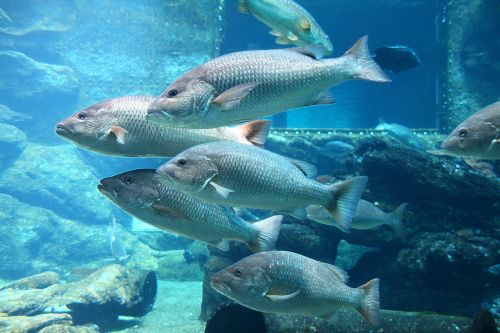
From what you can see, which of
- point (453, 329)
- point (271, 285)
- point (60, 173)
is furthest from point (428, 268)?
point (60, 173)

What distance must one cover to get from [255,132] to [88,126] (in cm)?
124

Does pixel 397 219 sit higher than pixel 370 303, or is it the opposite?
pixel 397 219

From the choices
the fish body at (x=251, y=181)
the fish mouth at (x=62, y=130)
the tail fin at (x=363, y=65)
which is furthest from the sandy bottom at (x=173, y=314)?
the tail fin at (x=363, y=65)

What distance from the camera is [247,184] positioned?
2422mm

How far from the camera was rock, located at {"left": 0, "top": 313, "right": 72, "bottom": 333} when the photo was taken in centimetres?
634

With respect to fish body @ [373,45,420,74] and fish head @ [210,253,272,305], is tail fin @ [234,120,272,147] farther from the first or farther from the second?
fish body @ [373,45,420,74]

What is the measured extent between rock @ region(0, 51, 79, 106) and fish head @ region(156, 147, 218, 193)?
2815 centimetres

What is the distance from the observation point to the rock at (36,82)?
26.0m

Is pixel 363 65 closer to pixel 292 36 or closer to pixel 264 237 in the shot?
pixel 264 237

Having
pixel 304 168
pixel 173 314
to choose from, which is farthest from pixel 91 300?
pixel 304 168

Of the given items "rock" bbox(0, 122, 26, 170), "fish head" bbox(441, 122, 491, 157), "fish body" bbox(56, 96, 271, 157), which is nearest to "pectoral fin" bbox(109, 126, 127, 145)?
"fish body" bbox(56, 96, 271, 157)

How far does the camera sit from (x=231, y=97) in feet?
6.88

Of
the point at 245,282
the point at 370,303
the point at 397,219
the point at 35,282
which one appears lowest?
the point at 35,282

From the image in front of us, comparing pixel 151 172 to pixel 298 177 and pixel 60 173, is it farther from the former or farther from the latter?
pixel 60 173
